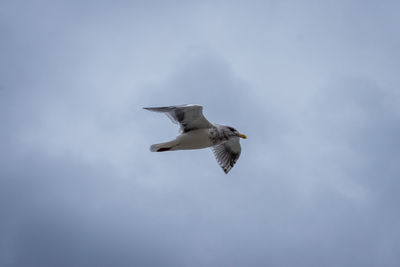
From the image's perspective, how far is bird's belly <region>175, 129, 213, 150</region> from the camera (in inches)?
449

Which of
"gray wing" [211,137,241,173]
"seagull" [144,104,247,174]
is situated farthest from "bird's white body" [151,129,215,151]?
"gray wing" [211,137,241,173]

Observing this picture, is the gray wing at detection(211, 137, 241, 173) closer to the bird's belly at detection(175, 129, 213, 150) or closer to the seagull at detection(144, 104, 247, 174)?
the seagull at detection(144, 104, 247, 174)

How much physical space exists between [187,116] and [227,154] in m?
2.42

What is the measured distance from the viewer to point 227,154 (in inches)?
522

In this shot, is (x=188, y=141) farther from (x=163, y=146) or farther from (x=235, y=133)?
(x=235, y=133)

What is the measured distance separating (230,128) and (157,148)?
1.88m

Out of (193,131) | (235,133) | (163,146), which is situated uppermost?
(235,133)

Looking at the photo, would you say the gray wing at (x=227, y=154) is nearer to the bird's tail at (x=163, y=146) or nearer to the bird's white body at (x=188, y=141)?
the bird's white body at (x=188, y=141)

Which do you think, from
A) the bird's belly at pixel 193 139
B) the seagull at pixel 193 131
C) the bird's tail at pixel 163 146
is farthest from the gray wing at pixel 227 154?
the bird's tail at pixel 163 146

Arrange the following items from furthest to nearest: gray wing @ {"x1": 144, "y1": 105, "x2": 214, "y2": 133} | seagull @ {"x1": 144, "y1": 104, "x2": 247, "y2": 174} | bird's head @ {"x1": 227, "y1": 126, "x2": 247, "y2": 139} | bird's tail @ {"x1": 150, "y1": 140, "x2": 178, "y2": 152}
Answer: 1. bird's head @ {"x1": 227, "y1": 126, "x2": 247, "y2": 139}
2. bird's tail @ {"x1": 150, "y1": 140, "x2": 178, "y2": 152}
3. seagull @ {"x1": 144, "y1": 104, "x2": 247, "y2": 174}
4. gray wing @ {"x1": 144, "y1": 105, "x2": 214, "y2": 133}

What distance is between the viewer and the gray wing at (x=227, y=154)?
1317 centimetres

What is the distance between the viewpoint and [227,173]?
1305 cm

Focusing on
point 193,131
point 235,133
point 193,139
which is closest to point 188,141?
point 193,139

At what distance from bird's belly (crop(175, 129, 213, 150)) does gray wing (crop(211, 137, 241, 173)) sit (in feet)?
5.36
